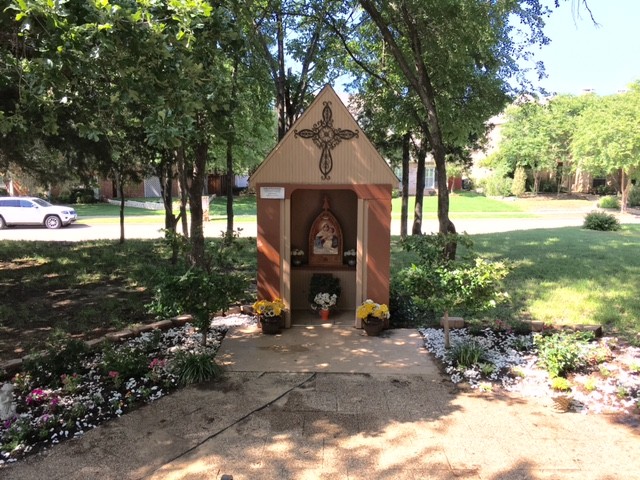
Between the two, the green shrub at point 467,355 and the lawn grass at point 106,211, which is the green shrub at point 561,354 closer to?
the green shrub at point 467,355

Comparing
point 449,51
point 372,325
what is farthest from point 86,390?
point 449,51

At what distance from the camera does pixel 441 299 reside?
21.8 feet

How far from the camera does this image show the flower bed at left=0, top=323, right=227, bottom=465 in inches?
193

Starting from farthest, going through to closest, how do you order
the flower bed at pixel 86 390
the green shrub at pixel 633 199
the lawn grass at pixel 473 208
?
1. the green shrub at pixel 633 199
2. the lawn grass at pixel 473 208
3. the flower bed at pixel 86 390

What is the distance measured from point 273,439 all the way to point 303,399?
2.97ft

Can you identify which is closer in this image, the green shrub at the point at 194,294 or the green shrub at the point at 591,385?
the green shrub at the point at 591,385

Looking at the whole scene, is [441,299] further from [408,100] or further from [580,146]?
[580,146]

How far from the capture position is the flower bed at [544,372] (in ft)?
18.8

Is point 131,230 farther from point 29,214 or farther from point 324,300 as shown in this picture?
point 324,300

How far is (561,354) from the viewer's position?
6266mm

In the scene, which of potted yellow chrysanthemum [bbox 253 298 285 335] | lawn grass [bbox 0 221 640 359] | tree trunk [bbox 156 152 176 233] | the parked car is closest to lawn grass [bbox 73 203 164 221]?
the parked car

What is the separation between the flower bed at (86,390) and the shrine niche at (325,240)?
278 cm

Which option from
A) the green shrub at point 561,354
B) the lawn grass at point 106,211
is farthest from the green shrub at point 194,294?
the lawn grass at point 106,211

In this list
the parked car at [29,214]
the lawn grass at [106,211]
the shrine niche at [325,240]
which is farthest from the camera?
the lawn grass at [106,211]
